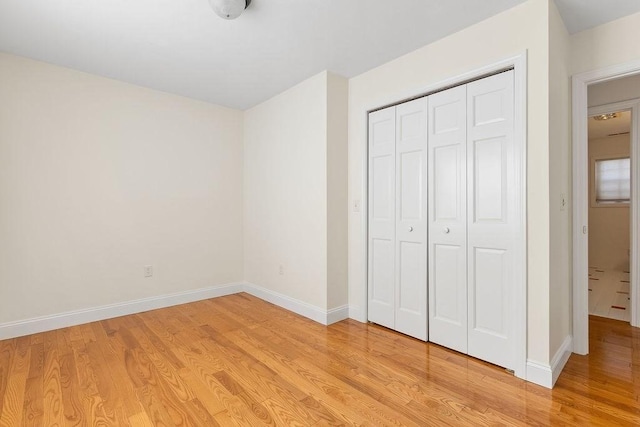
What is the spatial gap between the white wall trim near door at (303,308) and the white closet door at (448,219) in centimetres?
93

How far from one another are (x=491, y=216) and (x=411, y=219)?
0.67 metres

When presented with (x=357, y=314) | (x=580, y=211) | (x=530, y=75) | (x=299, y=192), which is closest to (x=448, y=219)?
(x=580, y=211)

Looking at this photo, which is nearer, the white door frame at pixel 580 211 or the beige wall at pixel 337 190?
the white door frame at pixel 580 211

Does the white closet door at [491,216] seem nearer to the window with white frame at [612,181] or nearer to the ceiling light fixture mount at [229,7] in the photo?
the ceiling light fixture mount at [229,7]

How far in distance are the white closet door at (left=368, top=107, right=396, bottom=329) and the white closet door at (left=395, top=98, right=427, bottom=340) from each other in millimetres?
62

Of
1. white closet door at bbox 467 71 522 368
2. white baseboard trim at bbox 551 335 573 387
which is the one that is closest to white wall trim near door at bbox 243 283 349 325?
white closet door at bbox 467 71 522 368

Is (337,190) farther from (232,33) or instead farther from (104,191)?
(104,191)

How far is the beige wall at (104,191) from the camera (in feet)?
9.23

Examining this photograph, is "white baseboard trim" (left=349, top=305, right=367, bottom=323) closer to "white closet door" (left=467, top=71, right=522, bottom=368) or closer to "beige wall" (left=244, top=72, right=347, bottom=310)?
"beige wall" (left=244, top=72, right=347, bottom=310)

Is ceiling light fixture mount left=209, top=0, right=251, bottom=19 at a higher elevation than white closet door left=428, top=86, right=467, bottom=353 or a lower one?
higher

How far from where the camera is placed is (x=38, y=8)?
2.12 m

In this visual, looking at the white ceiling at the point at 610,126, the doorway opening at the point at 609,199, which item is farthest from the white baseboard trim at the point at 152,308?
the white ceiling at the point at 610,126

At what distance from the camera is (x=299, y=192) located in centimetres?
346

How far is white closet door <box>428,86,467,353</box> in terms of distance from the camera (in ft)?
7.88
